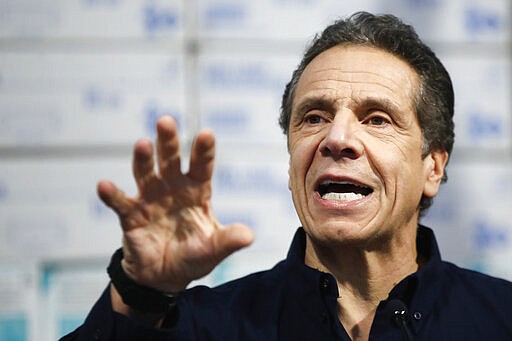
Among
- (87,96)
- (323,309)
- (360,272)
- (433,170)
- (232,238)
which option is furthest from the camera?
(87,96)

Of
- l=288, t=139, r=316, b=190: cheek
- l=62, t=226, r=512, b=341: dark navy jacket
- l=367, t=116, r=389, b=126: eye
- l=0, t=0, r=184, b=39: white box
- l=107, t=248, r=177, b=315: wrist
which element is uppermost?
l=0, t=0, r=184, b=39: white box

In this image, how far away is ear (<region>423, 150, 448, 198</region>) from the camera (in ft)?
6.32

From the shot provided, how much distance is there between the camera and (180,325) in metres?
1.48

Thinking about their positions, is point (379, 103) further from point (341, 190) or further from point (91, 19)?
point (91, 19)

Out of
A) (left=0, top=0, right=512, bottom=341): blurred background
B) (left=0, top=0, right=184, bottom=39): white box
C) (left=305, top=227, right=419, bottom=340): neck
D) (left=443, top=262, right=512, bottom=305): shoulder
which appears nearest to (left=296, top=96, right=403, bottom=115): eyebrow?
(left=305, top=227, right=419, bottom=340): neck

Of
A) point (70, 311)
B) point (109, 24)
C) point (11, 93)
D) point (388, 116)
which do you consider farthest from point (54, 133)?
point (388, 116)

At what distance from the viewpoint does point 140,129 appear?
9.80 ft

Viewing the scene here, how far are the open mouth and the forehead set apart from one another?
0.21 meters

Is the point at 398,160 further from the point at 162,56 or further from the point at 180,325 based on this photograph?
the point at 162,56

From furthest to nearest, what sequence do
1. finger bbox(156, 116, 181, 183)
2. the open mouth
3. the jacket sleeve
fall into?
the open mouth, the jacket sleeve, finger bbox(156, 116, 181, 183)

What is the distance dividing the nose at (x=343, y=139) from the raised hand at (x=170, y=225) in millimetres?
424

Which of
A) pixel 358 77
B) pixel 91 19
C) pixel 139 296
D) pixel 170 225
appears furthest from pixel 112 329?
pixel 91 19

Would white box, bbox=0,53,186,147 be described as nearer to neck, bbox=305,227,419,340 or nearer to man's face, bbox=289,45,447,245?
man's face, bbox=289,45,447,245

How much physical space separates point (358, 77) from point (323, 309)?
573 millimetres
